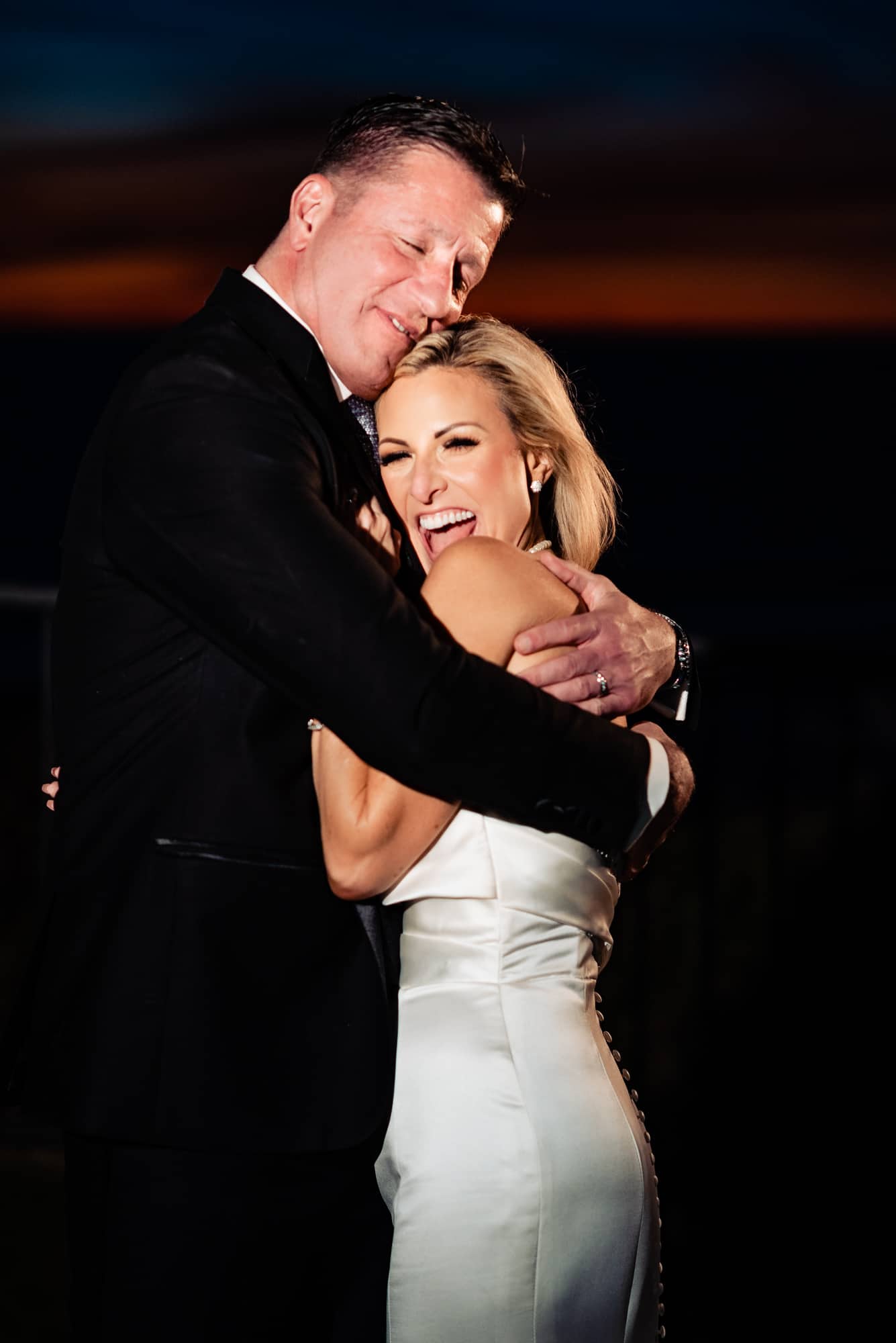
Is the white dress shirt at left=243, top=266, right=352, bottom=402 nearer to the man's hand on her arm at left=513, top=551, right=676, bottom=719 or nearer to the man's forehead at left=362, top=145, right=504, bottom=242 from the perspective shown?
the man's forehead at left=362, top=145, right=504, bottom=242

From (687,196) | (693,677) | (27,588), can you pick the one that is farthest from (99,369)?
(693,677)

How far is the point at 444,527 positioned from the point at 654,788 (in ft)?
2.05

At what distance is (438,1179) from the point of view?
1786 millimetres

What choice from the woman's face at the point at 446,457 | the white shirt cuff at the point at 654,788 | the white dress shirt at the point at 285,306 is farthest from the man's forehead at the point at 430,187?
the white shirt cuff at the point at 654,788

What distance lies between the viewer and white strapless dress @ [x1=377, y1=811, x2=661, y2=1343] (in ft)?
5.84

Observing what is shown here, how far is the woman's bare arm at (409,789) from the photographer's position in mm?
1748

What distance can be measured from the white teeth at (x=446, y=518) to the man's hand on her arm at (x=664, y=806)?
42cm

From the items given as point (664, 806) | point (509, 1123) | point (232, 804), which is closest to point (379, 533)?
point (232, 804)

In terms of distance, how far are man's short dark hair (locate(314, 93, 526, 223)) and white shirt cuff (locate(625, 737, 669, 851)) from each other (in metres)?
0.79

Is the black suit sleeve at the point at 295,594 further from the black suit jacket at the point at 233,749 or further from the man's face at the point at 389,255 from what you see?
the man's face at the point at 389,255

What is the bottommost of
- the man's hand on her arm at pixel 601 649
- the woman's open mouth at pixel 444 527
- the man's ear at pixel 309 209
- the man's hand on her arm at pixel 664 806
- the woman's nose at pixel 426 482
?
the man's hand on her arm at pixel 664 806

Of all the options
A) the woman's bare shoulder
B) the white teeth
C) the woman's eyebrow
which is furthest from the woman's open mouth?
the woman's bare shoulder

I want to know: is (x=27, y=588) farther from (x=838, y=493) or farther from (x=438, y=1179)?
(x=838, y=493)

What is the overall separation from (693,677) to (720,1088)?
7.20 feet
